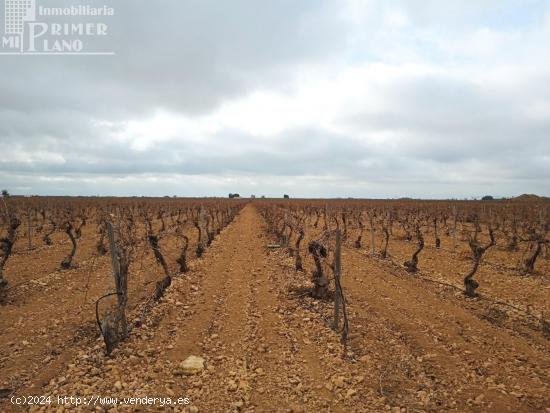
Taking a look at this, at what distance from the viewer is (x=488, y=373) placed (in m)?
5.56

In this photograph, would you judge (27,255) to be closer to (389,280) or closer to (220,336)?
(220,336)

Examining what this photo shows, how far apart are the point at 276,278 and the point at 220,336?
172 inches

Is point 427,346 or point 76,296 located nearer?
point 427,346

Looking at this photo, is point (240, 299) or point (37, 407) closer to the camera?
point (37, 407)

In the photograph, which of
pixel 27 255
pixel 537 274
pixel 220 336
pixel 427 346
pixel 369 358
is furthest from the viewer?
pixel 27 255

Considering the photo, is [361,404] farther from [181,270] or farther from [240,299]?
[181,270]

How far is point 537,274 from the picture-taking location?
1174 cm

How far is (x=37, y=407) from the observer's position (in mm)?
4766

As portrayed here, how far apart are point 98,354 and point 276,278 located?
5.90 metres

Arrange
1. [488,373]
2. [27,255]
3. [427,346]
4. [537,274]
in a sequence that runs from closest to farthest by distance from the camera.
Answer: [488,373] → [427,346] → [537,274] → [27,255]

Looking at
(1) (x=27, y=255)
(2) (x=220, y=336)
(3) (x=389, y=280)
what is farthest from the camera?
(1) (x=27, y=255)

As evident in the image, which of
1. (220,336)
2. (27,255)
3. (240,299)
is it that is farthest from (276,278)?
(27,255)

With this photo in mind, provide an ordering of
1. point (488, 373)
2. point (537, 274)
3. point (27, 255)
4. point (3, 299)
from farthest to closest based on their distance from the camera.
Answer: point (27, 255) < point (537, 274) < point (3, 299) < point (488, 373)

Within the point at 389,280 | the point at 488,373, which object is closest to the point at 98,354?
the point at 488,373
